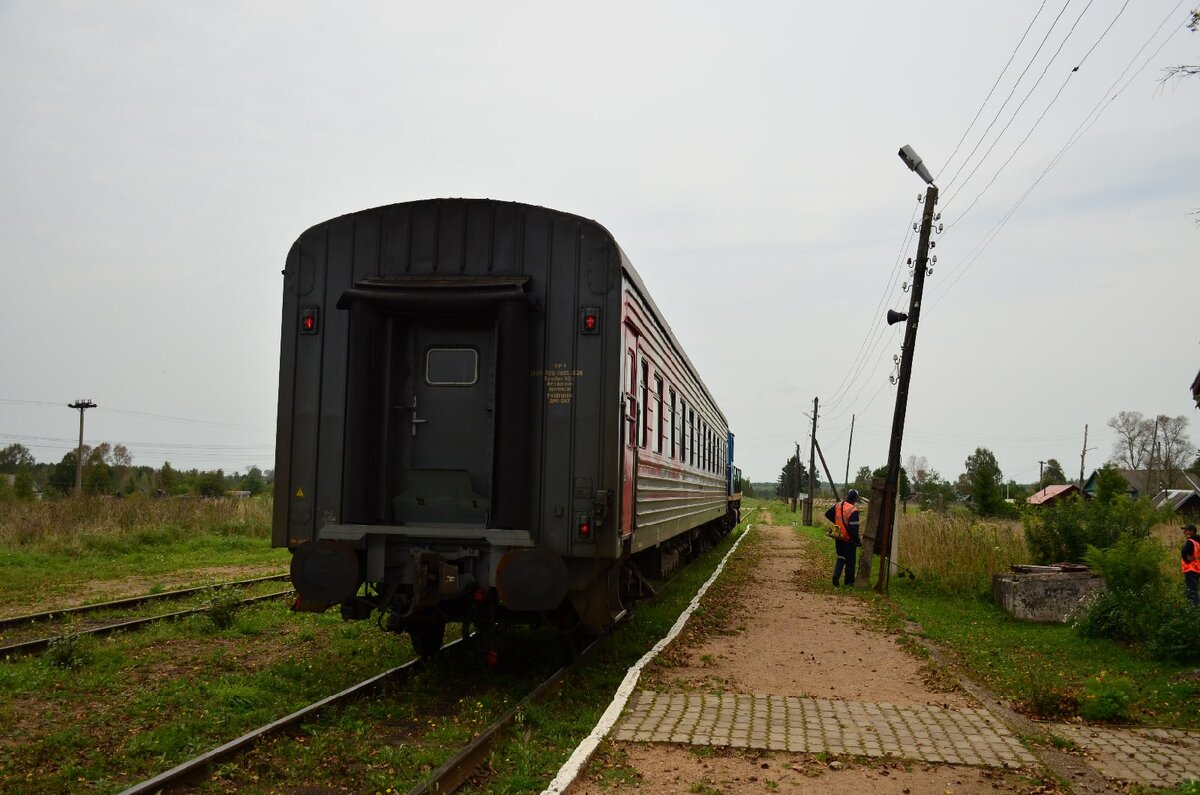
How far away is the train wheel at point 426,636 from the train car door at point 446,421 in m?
1.19

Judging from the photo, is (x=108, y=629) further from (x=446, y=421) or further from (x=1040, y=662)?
(x=1040, y=662)

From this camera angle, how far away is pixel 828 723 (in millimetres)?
6758

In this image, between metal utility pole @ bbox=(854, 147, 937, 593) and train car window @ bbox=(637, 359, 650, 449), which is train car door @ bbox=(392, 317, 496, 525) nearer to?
train car window @ bbox=(637, 359, 650, 449)

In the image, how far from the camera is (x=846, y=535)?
16.9 metres

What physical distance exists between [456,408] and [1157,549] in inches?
323

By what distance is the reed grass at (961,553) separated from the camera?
15.6 metres

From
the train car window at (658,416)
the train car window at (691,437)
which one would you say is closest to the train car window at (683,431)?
the train car window at (691,437)

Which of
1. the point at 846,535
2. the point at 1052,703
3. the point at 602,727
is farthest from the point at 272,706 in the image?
the point at 846,535

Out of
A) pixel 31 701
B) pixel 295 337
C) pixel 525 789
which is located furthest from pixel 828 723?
pixel 31 701

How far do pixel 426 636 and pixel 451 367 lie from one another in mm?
2453

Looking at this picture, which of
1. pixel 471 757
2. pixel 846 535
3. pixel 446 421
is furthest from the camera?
pixel 846 535

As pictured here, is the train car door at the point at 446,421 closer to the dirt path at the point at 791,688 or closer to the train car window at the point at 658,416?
the dirt path at the point at 791,688

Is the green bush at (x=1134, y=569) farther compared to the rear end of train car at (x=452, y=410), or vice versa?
the green bush at (x=1134, y=569)

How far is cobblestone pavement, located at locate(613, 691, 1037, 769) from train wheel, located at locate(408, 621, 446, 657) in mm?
2060
